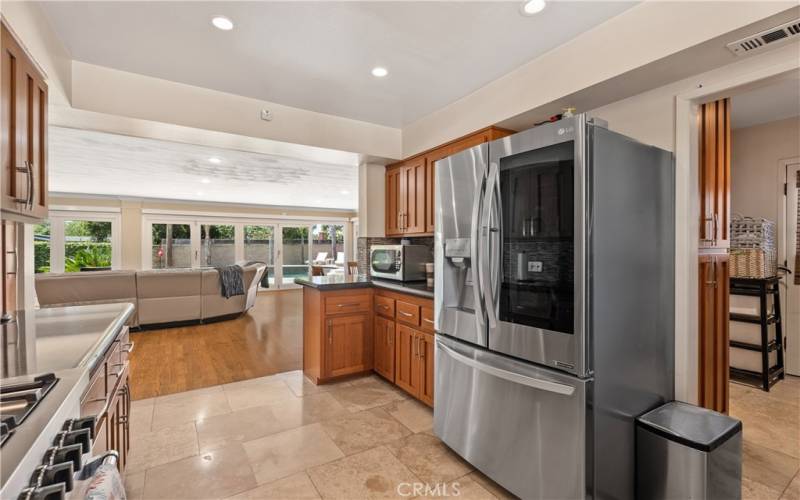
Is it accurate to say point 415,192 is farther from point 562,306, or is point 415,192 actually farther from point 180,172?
point 180,172

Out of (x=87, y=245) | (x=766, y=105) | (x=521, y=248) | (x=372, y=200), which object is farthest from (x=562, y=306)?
(x=87, y=245)

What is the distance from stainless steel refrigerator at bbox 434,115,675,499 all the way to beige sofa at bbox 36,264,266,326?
201 inches

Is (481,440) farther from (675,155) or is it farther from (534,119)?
(534,119)

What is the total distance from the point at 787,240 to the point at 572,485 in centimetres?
368

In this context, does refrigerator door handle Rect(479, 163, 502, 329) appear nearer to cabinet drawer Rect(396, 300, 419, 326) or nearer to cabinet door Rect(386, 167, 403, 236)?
cabinet drawer Rect(396, 300, 419, 326)

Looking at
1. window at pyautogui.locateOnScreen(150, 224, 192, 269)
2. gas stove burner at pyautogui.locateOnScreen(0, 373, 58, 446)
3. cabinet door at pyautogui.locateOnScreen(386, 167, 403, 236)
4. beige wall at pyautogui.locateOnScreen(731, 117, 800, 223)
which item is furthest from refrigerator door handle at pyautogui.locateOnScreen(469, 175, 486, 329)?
window at pyautogui.locateOnScreen(150, 224, 192, 269)

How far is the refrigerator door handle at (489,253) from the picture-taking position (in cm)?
192

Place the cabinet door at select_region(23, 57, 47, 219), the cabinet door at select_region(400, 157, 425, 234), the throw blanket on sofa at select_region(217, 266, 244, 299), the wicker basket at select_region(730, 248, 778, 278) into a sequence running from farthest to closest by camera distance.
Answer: the throw blanket on sofa at select_region(217, 266, 244, 299)
the cabinet door at select_region(400, 157, 425, 234)
the wicker basket at select_region(730, 248, 778, 278)
the cabinet door at select_region(23, 57, 47, 219)

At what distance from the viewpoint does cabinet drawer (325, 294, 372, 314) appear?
3338mm

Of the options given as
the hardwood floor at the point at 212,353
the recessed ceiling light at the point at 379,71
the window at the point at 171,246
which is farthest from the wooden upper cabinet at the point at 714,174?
the window at the point at 171,246

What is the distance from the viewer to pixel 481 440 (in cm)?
200

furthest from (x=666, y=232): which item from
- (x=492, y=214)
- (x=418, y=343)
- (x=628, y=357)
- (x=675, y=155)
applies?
(x=418, y=343)

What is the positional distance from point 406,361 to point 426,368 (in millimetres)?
275

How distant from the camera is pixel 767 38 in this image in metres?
1.68
